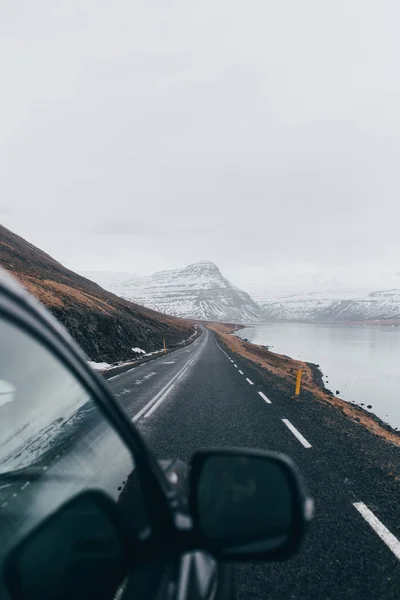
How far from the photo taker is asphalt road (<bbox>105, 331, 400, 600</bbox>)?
293cm

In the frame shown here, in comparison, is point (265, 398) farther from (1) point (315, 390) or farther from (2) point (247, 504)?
(2) point (247, 504)

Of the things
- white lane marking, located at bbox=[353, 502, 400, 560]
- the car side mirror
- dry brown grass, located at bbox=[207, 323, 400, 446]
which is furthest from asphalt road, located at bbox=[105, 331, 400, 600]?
the car side mirror

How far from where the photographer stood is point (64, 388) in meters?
2.94

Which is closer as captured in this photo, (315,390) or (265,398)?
(265,398)

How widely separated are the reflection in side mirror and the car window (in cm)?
29

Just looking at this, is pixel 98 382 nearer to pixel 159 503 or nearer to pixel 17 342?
pixel 159 503

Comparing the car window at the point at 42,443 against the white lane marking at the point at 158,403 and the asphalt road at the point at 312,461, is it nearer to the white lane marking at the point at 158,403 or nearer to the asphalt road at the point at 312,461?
the asphalt road at the point at 312,461

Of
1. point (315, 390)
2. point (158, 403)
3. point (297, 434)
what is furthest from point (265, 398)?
point (315, 390)

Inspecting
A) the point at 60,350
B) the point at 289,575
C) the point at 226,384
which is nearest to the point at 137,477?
the point at 60,350

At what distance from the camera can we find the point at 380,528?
3.67 metres

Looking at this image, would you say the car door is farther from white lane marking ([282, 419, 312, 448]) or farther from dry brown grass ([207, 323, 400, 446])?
dry brown grass ([207, 323, 400, 446])

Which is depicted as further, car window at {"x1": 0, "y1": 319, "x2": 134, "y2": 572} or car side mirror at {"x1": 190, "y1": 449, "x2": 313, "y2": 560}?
car window at {"x1": 0, "y1": 319, "x2": 134, "y2": 572}

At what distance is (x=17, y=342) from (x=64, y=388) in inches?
31.4

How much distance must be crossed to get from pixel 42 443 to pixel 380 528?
144 inches
